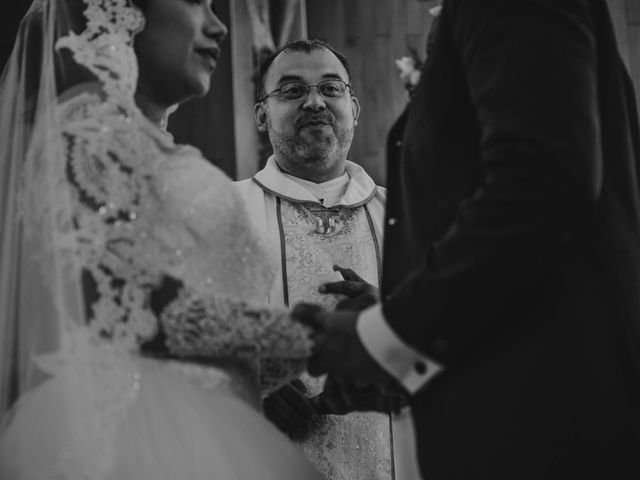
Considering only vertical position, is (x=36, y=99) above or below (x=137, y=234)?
above

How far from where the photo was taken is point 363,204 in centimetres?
321

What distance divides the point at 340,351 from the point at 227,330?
0.27m

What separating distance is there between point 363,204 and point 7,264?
1.59 meters

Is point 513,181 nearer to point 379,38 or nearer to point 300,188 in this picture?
point 300,188

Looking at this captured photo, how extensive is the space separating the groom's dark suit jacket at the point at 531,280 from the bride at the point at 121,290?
0.43 meters

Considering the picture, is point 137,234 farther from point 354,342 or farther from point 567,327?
point 567,327

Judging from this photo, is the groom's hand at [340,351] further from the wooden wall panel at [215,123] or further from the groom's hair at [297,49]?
the wooden wall panel at [215,123]

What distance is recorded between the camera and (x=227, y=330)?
1787 millimetres

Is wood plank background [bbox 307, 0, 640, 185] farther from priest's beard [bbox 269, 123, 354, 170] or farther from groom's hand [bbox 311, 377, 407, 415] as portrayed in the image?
groom's hand [bbox 311, 377, 407, 415]

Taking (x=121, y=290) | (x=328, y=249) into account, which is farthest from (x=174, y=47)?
(x=328, y=249)

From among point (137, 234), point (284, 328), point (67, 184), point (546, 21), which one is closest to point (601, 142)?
point (546, 21)

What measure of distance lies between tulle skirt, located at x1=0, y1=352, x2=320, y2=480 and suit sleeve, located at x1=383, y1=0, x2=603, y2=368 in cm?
48

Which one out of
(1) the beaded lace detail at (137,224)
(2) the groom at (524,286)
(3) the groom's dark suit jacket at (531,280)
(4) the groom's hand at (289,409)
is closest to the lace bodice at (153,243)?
(1) the beaded lace detail at (137,224)

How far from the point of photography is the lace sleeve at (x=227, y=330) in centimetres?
176
